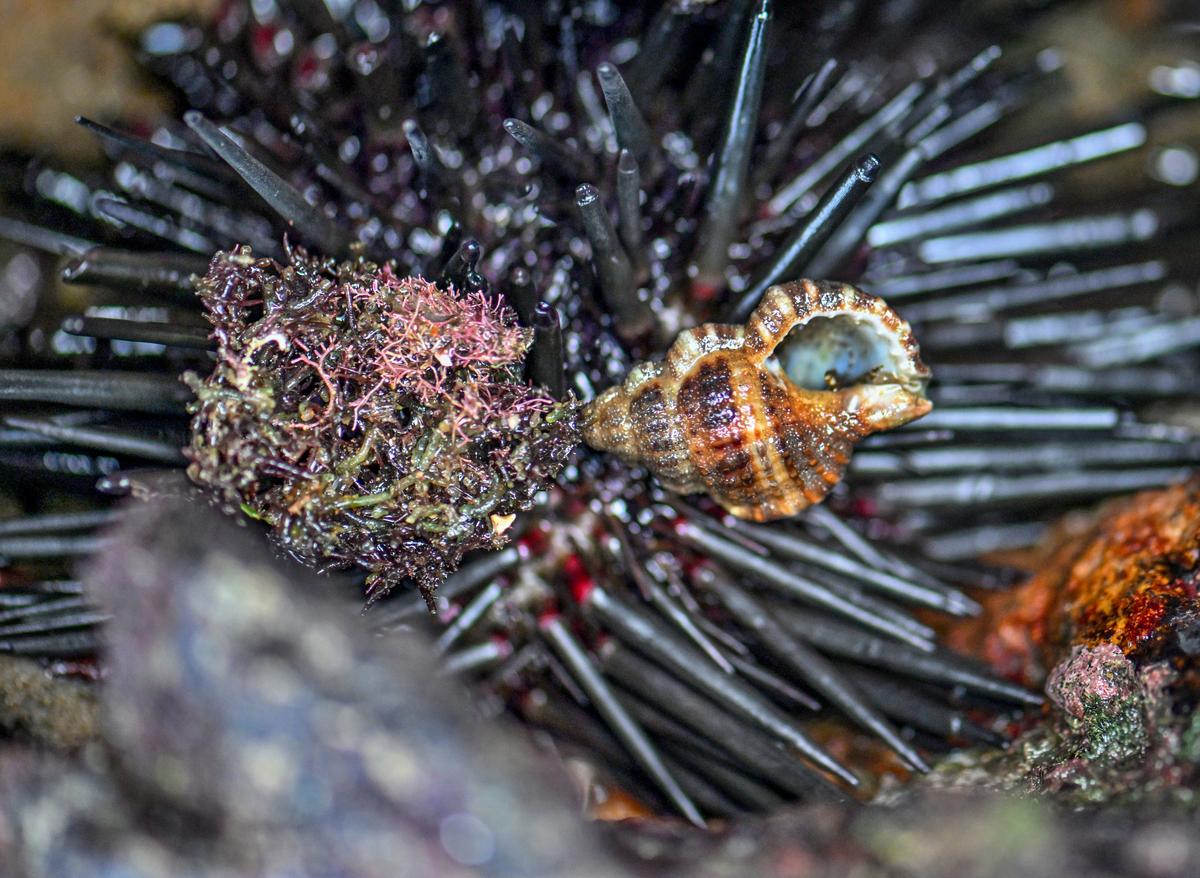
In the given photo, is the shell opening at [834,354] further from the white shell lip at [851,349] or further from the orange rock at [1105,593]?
the orange rock at [1105,593]

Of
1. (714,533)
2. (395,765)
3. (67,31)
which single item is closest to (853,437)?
(714,533)

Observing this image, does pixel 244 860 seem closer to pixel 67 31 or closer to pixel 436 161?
pixel 436 161

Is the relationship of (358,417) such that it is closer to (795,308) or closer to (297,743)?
(297,743)

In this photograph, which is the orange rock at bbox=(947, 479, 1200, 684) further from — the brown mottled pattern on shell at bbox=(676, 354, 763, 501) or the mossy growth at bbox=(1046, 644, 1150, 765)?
the brown mottled pattern on shell at bbox=(676, 354, 763, 501)

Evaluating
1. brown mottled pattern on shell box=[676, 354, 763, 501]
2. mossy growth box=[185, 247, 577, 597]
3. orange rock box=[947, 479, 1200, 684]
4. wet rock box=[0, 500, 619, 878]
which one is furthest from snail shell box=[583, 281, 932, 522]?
wet rock box=[0, 500, 619, 878]

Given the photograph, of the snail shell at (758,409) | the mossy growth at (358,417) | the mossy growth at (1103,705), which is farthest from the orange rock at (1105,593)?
the mossy growth at (358,417)

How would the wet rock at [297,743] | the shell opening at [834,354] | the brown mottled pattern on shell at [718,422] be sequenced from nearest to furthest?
the wet rock at [297,743], the brown mottled pattern on shell at [718,422], the shell opening at [834,354]

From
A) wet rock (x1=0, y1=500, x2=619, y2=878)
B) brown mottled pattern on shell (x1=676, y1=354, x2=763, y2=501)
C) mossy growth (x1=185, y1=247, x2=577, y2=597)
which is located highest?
brown mottled pattern on shell (x1=676, y1=354, x2=763, y2=501)
